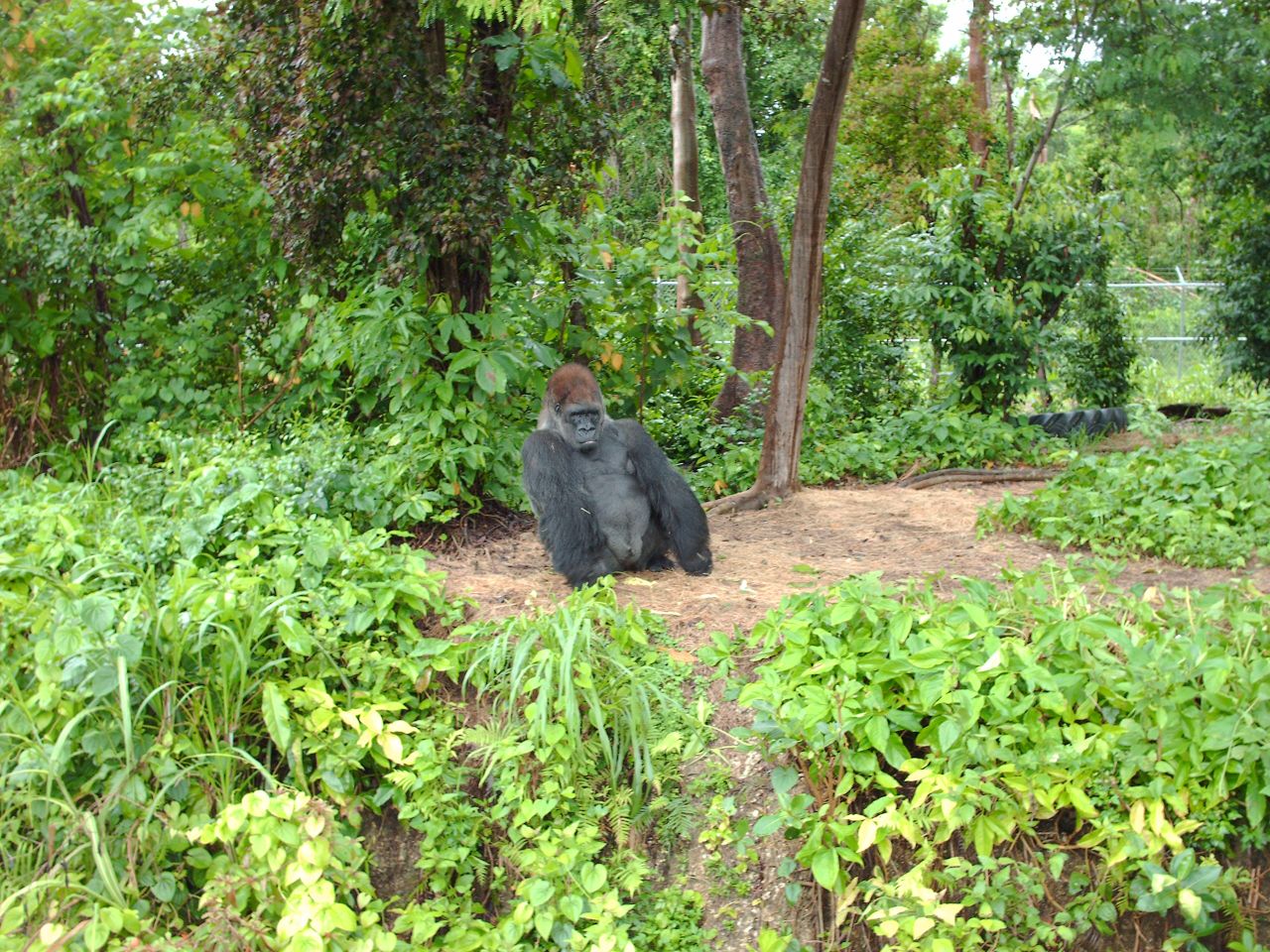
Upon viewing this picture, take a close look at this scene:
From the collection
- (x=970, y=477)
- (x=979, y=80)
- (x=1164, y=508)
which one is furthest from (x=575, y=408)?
(x=979, y=80)

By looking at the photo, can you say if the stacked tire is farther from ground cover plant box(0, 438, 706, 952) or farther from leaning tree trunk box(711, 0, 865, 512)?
ground cover plant box(0, 438, 706, 952)

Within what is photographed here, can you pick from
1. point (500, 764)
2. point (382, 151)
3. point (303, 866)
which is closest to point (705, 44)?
point (382, 151)

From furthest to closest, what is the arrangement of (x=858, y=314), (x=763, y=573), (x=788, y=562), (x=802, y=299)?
(x=858, y=314), (x=802, y=299), (x=788, y=562), (x=763, y=573)

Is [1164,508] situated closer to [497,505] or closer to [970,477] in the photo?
[970,477]

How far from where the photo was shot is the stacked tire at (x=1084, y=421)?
8930 mm

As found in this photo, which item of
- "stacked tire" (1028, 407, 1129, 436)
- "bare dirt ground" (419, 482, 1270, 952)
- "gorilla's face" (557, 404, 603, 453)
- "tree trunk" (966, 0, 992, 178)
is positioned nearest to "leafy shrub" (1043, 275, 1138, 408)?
"stacked tire" (1028, 407, 1129, 436)

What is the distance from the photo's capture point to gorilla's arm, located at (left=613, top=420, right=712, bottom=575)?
5.19 meters

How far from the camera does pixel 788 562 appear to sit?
5395 mm

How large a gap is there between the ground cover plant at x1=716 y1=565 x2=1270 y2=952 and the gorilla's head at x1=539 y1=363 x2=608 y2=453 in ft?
6.21

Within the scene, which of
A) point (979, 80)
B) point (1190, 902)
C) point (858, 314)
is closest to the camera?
point (1190, 902)

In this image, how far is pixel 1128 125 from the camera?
845 cm

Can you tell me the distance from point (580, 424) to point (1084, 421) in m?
5.43

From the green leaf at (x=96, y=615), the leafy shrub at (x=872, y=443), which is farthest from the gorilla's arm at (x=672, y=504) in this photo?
the green leaf at (x=96, y=615)

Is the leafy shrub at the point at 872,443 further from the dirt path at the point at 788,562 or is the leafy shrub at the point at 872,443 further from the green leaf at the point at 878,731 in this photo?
the green leaf at the point at 878,731
